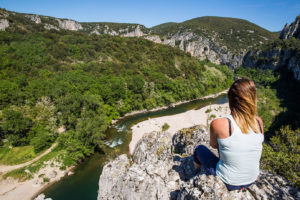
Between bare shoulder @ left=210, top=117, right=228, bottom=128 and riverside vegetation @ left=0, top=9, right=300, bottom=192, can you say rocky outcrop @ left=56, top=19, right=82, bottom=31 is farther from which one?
bare shoulder @ left=210, top=117, right=228, bottom=128

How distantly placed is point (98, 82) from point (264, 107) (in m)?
43.2

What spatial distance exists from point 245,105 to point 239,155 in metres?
0.87

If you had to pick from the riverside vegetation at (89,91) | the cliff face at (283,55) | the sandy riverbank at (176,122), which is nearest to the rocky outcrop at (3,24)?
the riverside vegetation at (89,91)

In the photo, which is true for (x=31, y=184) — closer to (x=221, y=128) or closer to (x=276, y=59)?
(x=221, y=128)

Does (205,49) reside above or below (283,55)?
above

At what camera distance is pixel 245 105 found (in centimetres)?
241

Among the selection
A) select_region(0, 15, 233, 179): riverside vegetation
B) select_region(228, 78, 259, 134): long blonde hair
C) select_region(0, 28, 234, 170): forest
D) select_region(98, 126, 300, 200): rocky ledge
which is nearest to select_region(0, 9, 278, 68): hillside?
select_region(0, 15, 233, 179): riverside vegetation

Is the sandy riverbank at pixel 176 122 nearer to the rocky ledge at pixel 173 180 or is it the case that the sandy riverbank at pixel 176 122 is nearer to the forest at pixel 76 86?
the forest at pixel 76 86

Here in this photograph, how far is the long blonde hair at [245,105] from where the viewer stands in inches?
94.0

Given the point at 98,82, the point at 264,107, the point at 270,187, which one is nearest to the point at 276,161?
the point at 270,187

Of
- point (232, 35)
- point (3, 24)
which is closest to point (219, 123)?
point (3, 24)

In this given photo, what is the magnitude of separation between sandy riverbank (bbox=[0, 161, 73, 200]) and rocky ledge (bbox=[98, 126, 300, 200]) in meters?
17.0

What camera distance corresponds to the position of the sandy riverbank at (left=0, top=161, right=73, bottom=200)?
17.6 m

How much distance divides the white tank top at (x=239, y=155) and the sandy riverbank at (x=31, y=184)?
78.2 feet
